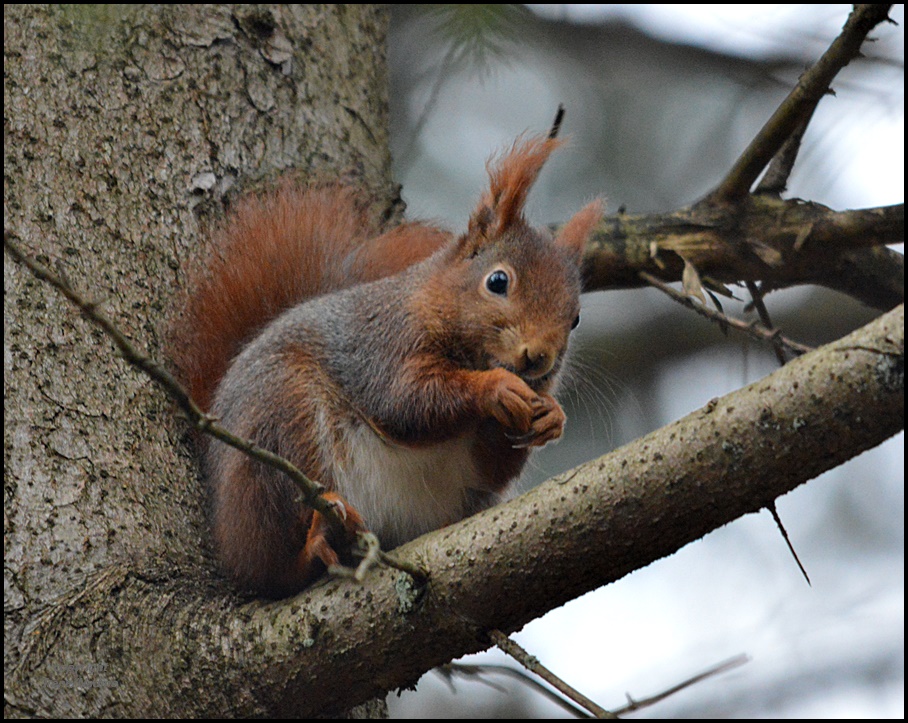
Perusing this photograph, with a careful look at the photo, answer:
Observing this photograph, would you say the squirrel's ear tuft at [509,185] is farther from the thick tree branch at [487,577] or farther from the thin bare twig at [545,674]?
the thin bare twig at [545,674]

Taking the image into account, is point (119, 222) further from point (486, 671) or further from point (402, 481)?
point (486, 671)

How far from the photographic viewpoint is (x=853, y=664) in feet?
8.68

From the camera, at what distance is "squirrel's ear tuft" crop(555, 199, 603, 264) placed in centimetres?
183

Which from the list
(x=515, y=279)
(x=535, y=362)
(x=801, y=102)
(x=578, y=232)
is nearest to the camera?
(x=801, y=102)

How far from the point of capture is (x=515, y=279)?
5.49 ft

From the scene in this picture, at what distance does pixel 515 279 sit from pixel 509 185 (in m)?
0.20

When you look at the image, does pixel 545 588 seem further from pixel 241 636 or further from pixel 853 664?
pixel 853 664

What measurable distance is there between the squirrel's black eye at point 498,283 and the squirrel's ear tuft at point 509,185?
0.41 feet

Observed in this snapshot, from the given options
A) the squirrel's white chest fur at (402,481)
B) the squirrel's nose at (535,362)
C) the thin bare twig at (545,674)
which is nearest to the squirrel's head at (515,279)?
the squirrel's nose at (535,362)

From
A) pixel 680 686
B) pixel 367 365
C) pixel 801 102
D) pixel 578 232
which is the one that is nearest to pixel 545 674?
pixel 680 686

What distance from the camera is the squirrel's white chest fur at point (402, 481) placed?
159cm

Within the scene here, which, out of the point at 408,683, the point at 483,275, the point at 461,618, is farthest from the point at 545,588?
the point at 483,275

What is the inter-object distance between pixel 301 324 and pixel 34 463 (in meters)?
0.48

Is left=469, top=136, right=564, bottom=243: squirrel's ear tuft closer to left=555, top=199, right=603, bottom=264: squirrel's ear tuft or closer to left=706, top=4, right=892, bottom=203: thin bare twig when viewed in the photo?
left=555, top=199, right=603, bottom=264: squirrel's ear tuft
